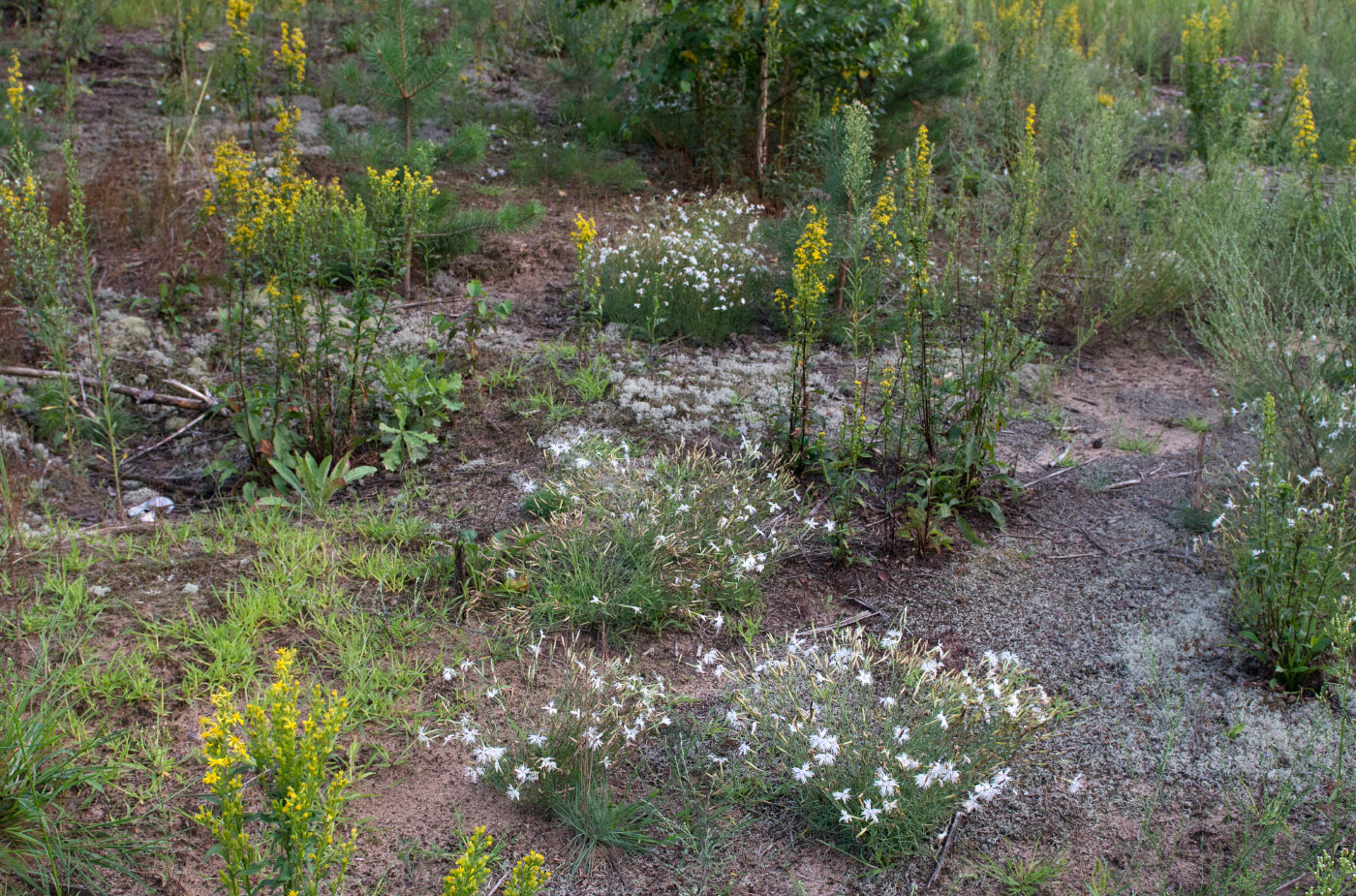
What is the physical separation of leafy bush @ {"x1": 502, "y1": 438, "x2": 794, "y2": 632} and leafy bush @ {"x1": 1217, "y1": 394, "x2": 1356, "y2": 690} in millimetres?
1384

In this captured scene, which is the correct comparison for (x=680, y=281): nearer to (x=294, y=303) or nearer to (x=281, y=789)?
(x=294, y=303)

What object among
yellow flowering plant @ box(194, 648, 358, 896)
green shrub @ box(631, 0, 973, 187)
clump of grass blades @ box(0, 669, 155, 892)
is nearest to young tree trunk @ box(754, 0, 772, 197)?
green shrub @ box(631, 0, 973, 187)

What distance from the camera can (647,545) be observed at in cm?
315

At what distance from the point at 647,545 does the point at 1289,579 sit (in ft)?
5.91

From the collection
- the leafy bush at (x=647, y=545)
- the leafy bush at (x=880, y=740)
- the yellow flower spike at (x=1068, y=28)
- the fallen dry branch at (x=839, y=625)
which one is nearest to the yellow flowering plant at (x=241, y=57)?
the leafy bush at (x=647, y=545)

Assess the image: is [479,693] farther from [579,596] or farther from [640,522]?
[640,522]

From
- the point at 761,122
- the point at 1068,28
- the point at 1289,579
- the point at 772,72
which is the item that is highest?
the point at 1068,28

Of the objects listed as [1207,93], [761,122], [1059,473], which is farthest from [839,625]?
[1207,93]

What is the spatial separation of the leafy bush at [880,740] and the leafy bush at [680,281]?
2.48 m

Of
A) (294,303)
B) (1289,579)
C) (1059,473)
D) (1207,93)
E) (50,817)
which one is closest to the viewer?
(50,817)

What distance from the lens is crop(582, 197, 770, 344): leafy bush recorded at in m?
4.99

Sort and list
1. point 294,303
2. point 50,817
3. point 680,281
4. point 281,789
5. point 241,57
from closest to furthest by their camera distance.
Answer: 1. point 281,789
2. point 50,817
3. point 294,303
4. point 680,281
5. point 241,57

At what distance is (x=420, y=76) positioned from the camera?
5488 mm

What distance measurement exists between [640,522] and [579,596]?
1.06ft
